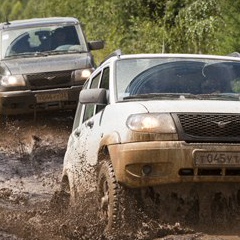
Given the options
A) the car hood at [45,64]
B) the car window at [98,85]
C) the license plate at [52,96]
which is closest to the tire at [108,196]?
the car window at [98,85]

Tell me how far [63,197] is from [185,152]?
241 cm

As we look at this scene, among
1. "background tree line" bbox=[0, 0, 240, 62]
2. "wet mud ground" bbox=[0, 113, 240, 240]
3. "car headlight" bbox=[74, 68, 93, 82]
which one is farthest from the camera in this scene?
"background tree line" bbox=[0, 0, 240, 62]

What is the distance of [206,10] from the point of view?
20750 mm

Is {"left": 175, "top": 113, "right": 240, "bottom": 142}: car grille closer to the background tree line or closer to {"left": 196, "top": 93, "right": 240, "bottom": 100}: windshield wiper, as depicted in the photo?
{"left": 196, "top": 93, "right": 240, "bottom": 100}: windshield wiper

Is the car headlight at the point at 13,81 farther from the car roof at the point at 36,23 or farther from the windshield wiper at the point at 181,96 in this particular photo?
the windshield wiper at the point at 181,96

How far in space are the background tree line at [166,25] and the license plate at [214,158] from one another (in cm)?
900

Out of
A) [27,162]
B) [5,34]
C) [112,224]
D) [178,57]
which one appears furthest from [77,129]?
[5,34]

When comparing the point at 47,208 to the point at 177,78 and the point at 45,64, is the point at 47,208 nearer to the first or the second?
the point at 177,78

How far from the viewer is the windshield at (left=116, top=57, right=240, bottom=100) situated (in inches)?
256

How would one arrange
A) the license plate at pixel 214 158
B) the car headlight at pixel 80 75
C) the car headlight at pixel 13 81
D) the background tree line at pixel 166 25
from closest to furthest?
the license plate at pixel 214 158 → the car headlight at pixel 13 81 → the car headlight at pixel 80 75 → the background tree line at pixel 166 25

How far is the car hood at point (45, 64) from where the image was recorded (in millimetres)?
12820

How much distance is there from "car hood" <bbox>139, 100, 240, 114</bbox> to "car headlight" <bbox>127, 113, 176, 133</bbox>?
8 centimetres

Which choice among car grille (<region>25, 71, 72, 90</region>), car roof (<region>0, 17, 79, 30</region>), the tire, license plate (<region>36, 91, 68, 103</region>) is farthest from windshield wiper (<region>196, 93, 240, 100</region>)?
car roof (<region>0, 17, 79, 30</region>)

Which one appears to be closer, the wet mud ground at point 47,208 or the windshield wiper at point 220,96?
the wet mud ground at point 47,208
